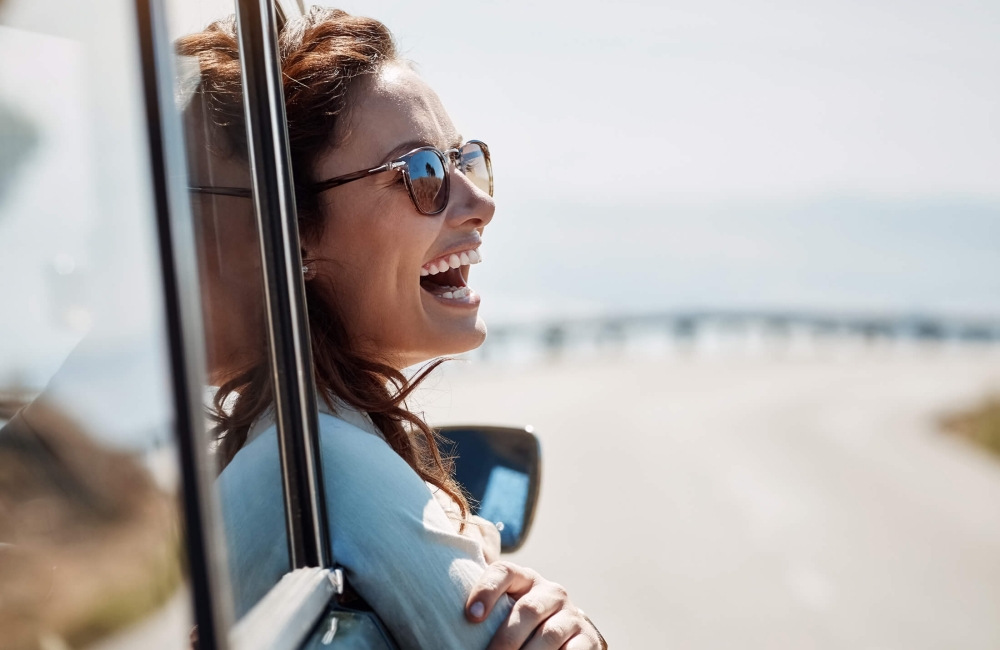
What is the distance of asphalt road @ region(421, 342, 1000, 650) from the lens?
29.2ft

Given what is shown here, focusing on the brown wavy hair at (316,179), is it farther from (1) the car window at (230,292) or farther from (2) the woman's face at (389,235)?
(1) the car window at (230,292)

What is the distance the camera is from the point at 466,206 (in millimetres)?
2617

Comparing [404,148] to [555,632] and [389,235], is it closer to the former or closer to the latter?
[389,235]

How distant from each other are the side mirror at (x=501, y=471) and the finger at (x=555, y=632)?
2.98 ft

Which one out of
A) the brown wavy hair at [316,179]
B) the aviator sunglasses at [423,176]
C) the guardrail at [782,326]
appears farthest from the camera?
the guardrail at [782,326]

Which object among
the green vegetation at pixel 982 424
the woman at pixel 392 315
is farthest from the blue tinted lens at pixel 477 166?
the green vegetation at pixel 982 424

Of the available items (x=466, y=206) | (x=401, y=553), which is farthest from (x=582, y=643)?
(x=466, y=206)

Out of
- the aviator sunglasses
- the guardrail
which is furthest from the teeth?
the guardrail

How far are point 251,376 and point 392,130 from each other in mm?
1055

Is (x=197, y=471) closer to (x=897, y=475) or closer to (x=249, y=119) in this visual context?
(x=249, y=119)

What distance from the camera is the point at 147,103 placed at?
997 mm

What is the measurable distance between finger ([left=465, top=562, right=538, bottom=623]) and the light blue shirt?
0.02 m

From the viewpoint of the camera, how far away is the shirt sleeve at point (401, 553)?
70.1 inches

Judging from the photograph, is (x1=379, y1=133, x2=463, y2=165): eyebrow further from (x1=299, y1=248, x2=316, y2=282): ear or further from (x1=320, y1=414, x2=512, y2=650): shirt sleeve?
(x1=320, y1=414, x2=512, y2=650): shirt sleeve
